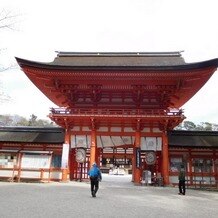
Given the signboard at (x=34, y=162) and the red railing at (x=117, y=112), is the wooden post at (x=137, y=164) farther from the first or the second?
the signboard at (x=34, y=162)

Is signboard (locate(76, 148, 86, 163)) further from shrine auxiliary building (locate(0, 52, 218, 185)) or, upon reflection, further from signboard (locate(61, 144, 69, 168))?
signboard (locate(61, 144, 69, 168))

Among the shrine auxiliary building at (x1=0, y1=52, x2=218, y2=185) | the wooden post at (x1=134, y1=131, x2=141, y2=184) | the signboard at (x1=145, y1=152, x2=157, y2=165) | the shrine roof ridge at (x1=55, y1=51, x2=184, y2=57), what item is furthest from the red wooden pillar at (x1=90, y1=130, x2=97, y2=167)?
the shrine roof ridge at (x1=55, y1=51, x2=184, y2=57)

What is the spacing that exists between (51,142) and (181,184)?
11897 millimetres

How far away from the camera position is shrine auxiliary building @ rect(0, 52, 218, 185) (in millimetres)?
22938

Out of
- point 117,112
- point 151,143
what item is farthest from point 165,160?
point 117,112

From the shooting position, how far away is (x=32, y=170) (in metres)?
22.6

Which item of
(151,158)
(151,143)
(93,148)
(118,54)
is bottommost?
(151,158)

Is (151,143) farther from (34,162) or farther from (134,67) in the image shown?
(34,162)

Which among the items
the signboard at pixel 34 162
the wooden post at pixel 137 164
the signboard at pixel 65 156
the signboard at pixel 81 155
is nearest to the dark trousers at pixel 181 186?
the wooden post at pixel 137 164

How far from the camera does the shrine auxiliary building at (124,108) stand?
22.9 metres

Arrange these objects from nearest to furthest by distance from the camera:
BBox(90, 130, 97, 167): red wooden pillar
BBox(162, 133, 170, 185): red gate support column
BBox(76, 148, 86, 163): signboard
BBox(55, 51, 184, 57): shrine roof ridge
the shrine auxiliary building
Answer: the shrine auxiliary building, BBox(162, 133, 170, 185): red gate support column, BBox(90, 130, 97, 167): red wooden pillar, BBox(76, 148, 86, 163): signboard, BBox(55, 51, 184, 57): shrine roof ridge

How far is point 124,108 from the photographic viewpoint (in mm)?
25359

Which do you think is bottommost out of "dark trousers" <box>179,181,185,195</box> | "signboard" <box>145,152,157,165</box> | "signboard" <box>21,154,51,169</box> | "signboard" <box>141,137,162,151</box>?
"dark trousers" <box>179,181,185,195</box>

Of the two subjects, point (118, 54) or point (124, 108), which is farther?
point (118, 54)
